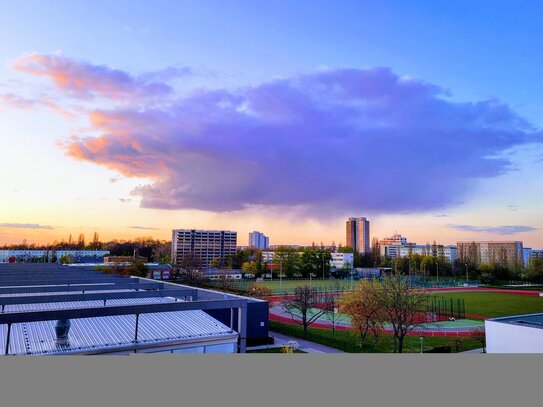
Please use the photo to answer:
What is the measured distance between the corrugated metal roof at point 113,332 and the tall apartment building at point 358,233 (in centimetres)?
15935

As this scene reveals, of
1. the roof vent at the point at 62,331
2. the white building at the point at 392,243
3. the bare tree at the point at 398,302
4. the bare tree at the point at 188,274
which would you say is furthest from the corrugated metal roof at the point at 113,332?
the white building at the point at 392,243

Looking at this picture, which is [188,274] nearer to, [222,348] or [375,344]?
[375,344]

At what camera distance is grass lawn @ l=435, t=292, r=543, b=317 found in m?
37.9

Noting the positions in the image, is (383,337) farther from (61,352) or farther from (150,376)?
(150,376)

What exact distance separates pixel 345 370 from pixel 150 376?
8.66 feet

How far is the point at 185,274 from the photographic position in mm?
51344

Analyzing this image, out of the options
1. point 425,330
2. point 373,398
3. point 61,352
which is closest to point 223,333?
point 61,352

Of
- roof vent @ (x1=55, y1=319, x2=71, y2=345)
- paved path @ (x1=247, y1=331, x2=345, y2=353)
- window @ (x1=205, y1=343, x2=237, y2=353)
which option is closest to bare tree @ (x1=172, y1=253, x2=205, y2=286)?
paved path @ (x1=247, y1=331, x2=345, y2=353)

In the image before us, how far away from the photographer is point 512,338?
15.1 metres

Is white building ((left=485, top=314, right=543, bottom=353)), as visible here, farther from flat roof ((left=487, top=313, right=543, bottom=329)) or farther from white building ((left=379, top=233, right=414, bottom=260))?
white building ((left=379, top=233, right=414, bottom=260))

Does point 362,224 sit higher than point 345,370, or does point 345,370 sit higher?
point 362,224

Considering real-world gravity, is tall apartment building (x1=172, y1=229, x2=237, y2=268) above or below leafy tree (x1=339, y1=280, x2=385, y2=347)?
above

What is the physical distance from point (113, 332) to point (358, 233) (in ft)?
540

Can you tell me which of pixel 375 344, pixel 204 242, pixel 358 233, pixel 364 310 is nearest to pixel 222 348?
pixel 364 310
